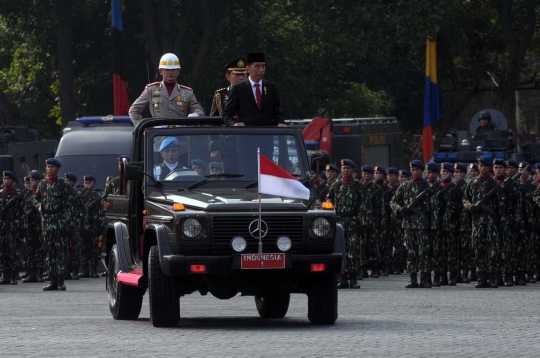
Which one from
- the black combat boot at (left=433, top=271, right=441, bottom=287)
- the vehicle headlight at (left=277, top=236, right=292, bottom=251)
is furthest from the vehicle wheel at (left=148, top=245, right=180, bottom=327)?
the black combat boot at (left=433, top=271, right=441, bottom=287)

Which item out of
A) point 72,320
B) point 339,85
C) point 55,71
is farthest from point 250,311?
point 339,85

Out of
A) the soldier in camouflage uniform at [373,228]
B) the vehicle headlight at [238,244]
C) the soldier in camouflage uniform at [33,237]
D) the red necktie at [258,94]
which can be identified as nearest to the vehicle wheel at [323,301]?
the vehicle headlight at [238,244]

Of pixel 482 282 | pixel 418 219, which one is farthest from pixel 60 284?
pixel 482 282

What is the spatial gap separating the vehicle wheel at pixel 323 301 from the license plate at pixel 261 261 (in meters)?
0.73

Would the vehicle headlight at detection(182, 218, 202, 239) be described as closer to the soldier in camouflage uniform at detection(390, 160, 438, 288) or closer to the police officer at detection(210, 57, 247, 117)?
the police officer at detection(210, 57, 247, 117)

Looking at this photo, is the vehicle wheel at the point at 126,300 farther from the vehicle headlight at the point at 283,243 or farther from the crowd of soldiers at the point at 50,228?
the crowd of soldiers at the point at 50,228

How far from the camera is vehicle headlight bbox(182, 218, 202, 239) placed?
499 inches

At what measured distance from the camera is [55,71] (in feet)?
134

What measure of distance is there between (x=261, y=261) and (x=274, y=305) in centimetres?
223

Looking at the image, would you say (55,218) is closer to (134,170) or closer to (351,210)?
(351,210)

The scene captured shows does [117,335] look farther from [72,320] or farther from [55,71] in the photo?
[55,71]

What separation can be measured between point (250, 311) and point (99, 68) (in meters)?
24.6

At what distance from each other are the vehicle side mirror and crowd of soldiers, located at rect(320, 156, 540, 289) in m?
7.95

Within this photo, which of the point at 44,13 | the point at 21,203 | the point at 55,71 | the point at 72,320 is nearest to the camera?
the point at 72,320
